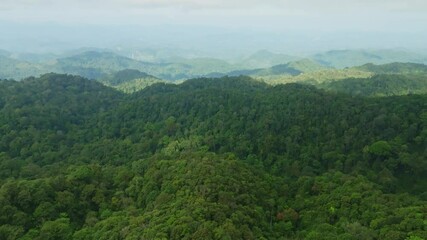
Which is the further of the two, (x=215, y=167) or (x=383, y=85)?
(x=383, y=85)

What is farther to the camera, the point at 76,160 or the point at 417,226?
the point at 76,160

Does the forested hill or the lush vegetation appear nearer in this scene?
the forested hill

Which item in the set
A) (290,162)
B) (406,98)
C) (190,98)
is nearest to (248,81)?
(190,98)

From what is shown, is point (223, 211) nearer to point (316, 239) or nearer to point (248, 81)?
point (316, 239)

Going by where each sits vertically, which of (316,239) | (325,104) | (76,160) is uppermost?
(325,104)

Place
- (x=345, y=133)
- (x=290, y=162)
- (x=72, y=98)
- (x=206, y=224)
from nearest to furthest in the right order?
(x=206, y=224)
(x=290, y=162)
(x=345, y=133)
(x=72, y=98)

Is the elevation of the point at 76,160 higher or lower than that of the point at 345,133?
lower

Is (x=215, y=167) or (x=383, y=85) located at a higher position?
(x=383, y=85)

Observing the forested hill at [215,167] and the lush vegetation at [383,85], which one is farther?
the lush vegetation at [383,85]
